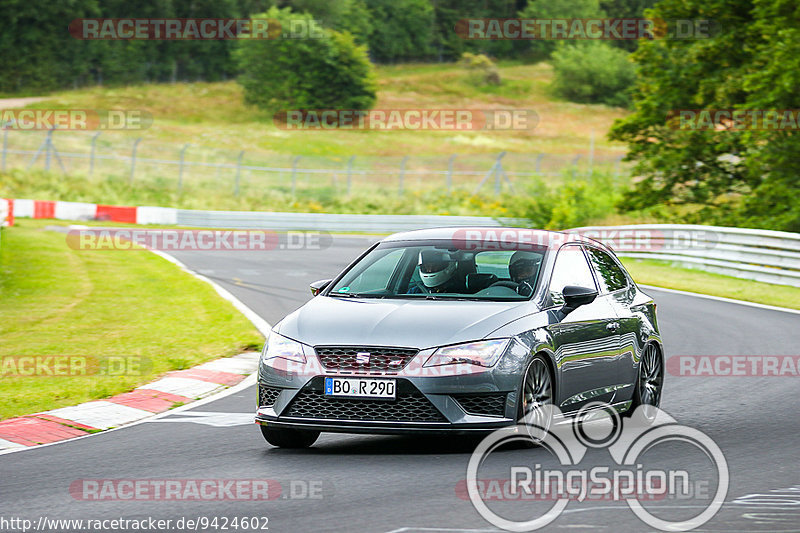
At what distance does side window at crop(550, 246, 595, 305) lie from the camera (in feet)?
28.0

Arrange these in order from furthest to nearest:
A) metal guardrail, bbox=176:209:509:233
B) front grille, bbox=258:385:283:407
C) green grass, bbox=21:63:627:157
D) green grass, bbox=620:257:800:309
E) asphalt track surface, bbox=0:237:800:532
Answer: green grass, bbox=21:63:627:157 < metal guardrail, bbox=176:209:509:233 < green grass, bbox=620:257:800:309 < front grille, bbox=258:385:283:407 < asphalt track surface, bbox=0:237:800:532

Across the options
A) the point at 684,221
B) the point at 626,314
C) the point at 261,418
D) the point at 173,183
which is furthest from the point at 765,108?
the point at 173,183

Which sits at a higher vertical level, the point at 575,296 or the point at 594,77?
the point at 594,77

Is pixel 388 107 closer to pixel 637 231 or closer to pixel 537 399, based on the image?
pixel 637 231

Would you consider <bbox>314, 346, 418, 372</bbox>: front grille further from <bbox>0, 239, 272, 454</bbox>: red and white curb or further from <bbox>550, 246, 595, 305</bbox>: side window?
<bbox>0, 239, 272, 454</bbox>: red and white curb

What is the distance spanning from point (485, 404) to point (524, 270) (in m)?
1.44

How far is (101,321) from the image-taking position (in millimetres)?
15898

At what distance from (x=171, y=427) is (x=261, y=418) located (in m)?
1.41

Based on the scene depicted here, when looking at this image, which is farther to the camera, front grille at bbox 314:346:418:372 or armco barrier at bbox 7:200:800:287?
armco barrier at bbox 7:200:800:287

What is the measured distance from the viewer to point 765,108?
30797 mm

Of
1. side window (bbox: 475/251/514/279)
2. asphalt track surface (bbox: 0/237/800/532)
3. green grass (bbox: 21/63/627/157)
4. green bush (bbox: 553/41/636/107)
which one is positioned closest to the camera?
asphalt track surface (bbox: 0/237/800/532)

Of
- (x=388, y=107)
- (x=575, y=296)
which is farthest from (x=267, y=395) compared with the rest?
(x=388, y=107)

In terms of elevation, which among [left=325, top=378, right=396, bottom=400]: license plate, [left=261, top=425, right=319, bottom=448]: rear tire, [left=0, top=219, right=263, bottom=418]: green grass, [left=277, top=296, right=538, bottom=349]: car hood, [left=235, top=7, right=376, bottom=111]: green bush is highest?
[left=235, top=7, right=376, bottom=111]: green bush

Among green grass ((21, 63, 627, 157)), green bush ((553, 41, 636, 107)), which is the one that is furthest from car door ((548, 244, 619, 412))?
green bush ((553, 41, 636, 107))
